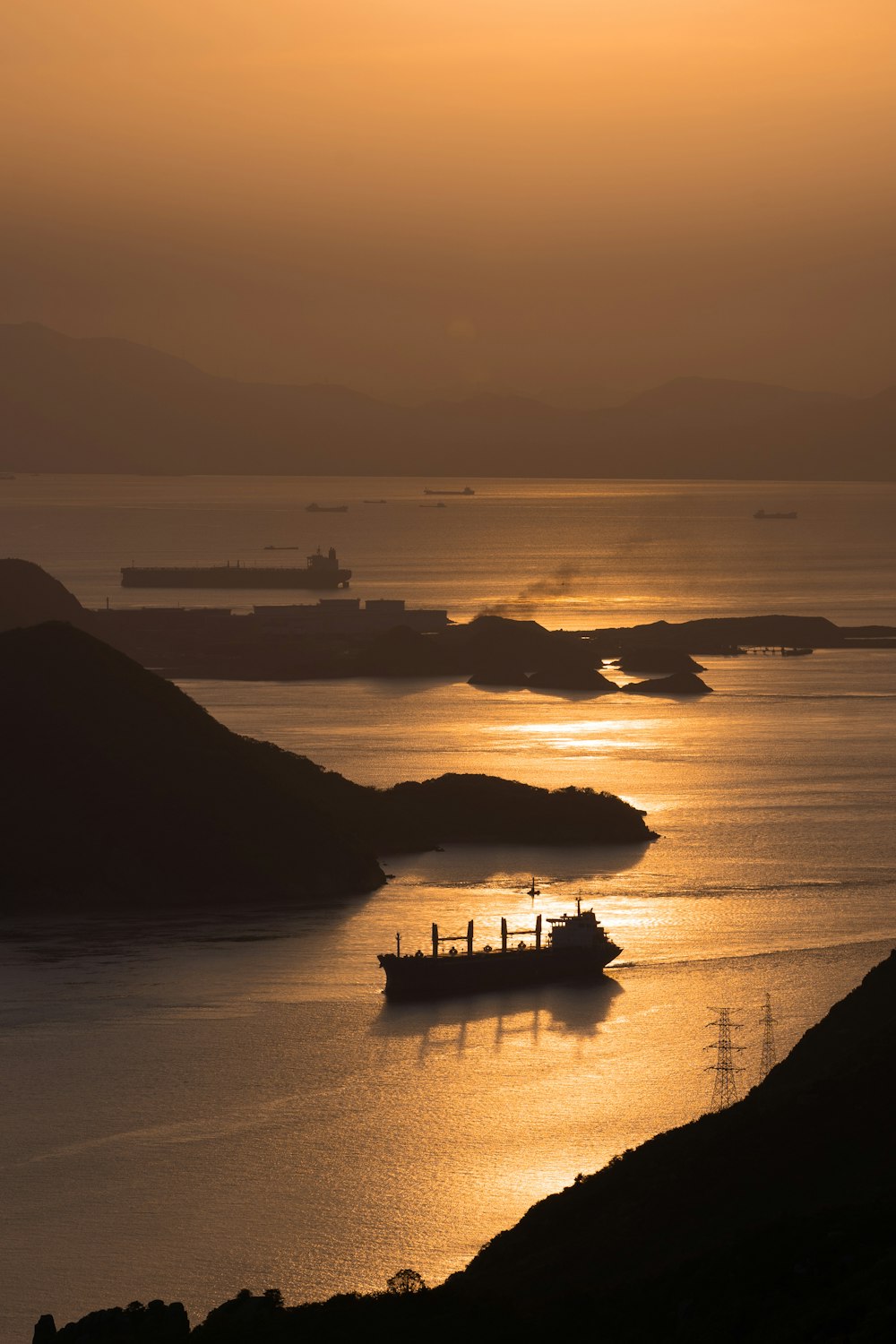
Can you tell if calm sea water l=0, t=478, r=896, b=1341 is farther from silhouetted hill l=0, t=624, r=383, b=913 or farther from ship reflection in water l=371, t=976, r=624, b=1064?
silhouetted hill l=0, t=624, r=383, b=913

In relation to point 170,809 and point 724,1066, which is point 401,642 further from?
point 724,1066

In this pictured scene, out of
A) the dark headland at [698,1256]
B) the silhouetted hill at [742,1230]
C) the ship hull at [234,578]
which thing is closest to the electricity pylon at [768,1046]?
the silhouetted hill at [742,1230]

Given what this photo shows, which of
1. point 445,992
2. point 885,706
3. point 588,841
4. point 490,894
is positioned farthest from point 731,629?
point 445,992

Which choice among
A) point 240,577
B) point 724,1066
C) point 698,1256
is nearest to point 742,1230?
point 698,1256

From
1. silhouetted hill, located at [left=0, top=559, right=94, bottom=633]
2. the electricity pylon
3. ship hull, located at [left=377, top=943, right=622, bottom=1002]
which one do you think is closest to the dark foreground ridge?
ship hull, located at [left=377, top=943, right=622, bottom=1002]

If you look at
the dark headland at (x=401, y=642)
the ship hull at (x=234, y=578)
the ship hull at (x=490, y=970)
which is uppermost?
the ship hull at (x=234, y=578)

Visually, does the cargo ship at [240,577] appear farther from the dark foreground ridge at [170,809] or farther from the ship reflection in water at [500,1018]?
the ship reflection in water at [500,1018]
